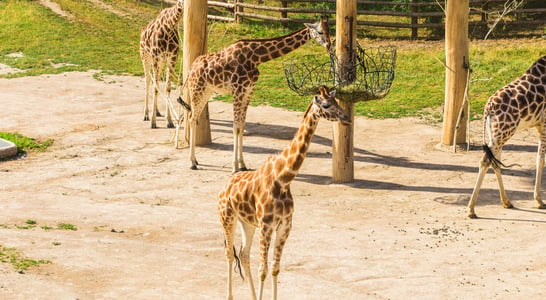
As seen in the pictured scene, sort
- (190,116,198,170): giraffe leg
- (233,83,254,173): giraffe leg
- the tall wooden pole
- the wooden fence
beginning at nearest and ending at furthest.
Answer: (233,83,254,173): giraffe leg → (190,116,198,170): giraffe leg → the tall wooden pole → the wooden fence

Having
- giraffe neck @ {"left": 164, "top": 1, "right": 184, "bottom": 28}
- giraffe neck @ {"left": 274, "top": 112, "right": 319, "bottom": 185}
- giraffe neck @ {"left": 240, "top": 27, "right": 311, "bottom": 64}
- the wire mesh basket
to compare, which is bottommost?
giraffe neck @ {"left": 274, "top": 112, "right": 319, "bottom": 185}

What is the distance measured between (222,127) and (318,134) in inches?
94.0

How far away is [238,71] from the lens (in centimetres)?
1728

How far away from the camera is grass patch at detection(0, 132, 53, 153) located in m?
19.0

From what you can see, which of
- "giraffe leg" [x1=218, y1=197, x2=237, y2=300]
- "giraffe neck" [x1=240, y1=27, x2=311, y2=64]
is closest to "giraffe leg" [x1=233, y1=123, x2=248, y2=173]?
"giraffe neck" [x1=240, y1=27, x2=311, y2=64]

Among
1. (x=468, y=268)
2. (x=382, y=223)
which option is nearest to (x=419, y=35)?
(x=382, y=223)

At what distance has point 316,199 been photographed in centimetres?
1588

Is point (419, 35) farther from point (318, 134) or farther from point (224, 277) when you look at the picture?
point (224, 277)

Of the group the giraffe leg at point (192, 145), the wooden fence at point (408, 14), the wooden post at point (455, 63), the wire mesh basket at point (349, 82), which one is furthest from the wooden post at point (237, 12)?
the wire mesh basket at point (349, 82)

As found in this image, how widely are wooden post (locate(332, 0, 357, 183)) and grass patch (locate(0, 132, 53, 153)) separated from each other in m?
6.42

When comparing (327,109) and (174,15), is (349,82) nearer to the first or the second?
(174,15)

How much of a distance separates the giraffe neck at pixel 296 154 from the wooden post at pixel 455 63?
30.7 feet

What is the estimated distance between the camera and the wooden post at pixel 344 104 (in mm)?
16562

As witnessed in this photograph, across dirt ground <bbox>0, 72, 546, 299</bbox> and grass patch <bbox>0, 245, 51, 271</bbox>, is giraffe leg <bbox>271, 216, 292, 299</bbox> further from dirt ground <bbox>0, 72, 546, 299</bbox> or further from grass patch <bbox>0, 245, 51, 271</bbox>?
grass patch <bbox>0, 245, 51, 271</bbox>
